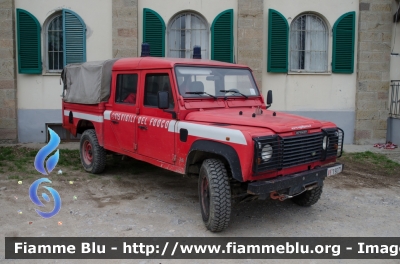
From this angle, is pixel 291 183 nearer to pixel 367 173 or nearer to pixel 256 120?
pixel 256 120

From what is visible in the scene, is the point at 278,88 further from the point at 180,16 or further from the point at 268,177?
the point at 268,177

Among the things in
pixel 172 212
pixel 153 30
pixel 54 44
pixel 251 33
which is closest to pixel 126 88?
pixel 172 212

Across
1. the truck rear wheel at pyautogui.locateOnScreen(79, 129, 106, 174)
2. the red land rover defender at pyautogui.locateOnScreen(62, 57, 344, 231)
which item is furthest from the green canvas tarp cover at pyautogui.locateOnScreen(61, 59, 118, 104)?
the truck rear wheel at pyautogui.locateOnScreen(79, 129, 106, 174)

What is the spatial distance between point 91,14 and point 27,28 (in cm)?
158

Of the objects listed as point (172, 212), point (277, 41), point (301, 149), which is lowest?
point (172, 212)

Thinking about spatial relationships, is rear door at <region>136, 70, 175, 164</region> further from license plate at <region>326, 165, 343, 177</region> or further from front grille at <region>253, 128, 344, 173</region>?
license plate at <region>326, 165, 343, 177</region>

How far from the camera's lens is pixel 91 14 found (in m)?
10.5

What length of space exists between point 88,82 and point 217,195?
12.3 ft

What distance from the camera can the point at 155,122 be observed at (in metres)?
5.77

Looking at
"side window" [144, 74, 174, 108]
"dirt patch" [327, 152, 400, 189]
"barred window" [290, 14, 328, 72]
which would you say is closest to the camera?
"side window" [144, 74, 174, 108]

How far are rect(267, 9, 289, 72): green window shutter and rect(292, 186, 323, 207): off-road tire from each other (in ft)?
17.9

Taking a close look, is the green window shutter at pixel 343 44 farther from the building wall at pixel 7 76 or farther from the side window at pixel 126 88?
the building wall at pixel 7 76

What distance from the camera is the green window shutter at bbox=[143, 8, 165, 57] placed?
10477 mm
